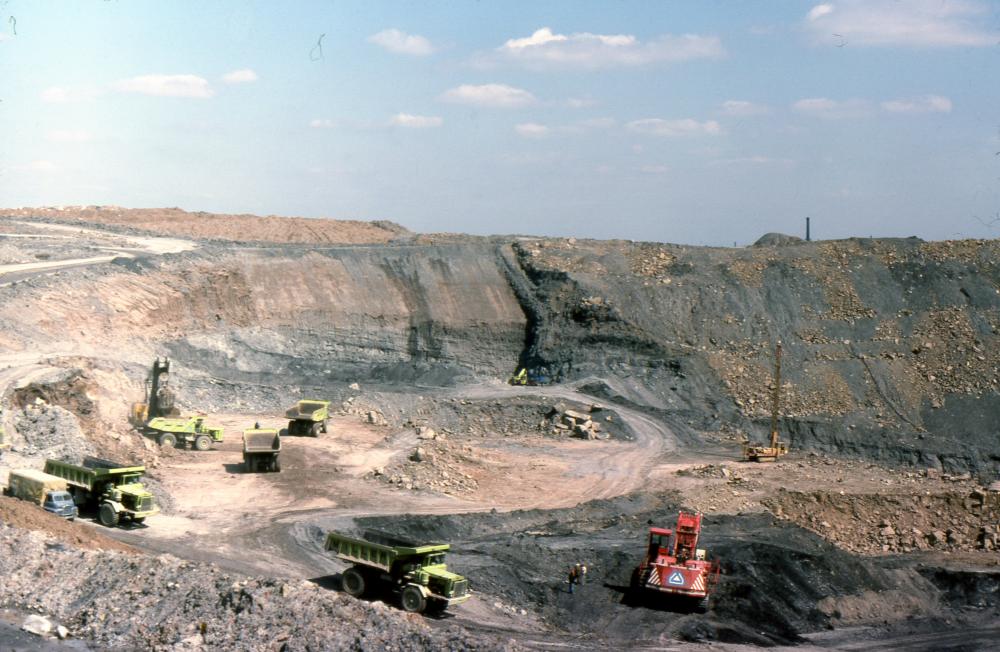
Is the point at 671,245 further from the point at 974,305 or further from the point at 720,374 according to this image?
the point at 974,305

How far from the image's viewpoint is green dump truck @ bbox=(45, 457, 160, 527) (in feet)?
77.7

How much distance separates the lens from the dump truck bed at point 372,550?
62.7ft

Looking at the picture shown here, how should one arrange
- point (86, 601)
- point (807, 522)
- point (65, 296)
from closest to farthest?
1. point (86, 601)
2. point (807, 522)
3. point (65, 296)

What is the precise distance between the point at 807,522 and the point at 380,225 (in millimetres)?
44851

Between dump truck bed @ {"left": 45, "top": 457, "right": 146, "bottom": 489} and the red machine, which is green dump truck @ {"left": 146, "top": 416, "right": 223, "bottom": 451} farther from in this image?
the red machine

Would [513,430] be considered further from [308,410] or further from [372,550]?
[372,550]

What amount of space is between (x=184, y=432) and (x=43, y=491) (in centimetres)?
928

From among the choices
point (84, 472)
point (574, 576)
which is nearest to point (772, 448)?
point (574, 576)

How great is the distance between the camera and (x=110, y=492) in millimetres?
23953

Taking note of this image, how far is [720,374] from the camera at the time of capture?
42.3 m

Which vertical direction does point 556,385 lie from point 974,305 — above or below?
below

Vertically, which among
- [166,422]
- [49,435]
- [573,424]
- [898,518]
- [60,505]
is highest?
[49,435]

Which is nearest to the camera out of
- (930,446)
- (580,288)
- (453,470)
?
(453,470)

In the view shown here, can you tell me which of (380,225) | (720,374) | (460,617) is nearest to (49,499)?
(460,617)
